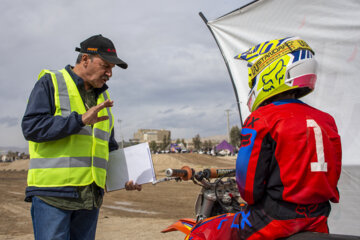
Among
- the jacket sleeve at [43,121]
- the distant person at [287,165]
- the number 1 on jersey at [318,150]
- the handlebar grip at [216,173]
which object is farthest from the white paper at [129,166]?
the number 1 on jersey at [318,150]

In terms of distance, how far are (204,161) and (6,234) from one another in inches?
1353

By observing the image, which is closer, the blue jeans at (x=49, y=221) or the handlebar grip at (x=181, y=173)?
the blue jeans at (x=49, y=221)

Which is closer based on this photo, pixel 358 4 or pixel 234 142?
pixel 358 4

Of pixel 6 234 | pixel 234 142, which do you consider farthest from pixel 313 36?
pixel 234 142

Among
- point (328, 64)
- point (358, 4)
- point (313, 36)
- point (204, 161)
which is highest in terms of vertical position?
point (358, 4)

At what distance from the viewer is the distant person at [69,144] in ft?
7.62

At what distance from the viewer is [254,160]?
1.82 meters

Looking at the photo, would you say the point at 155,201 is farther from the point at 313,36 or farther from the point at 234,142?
the point at 234,142

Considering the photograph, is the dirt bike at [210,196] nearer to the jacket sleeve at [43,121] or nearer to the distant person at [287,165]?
the distant person at [287,165]

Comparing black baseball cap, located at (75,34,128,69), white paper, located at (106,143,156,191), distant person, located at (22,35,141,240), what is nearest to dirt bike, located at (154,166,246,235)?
white paper, located at (106,143,156,191)

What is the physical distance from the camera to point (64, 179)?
239cm

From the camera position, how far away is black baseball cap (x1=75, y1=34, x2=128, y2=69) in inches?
105

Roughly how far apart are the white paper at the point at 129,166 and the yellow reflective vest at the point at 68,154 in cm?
28

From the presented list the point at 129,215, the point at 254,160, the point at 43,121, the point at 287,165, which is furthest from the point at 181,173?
the point at 129,215
